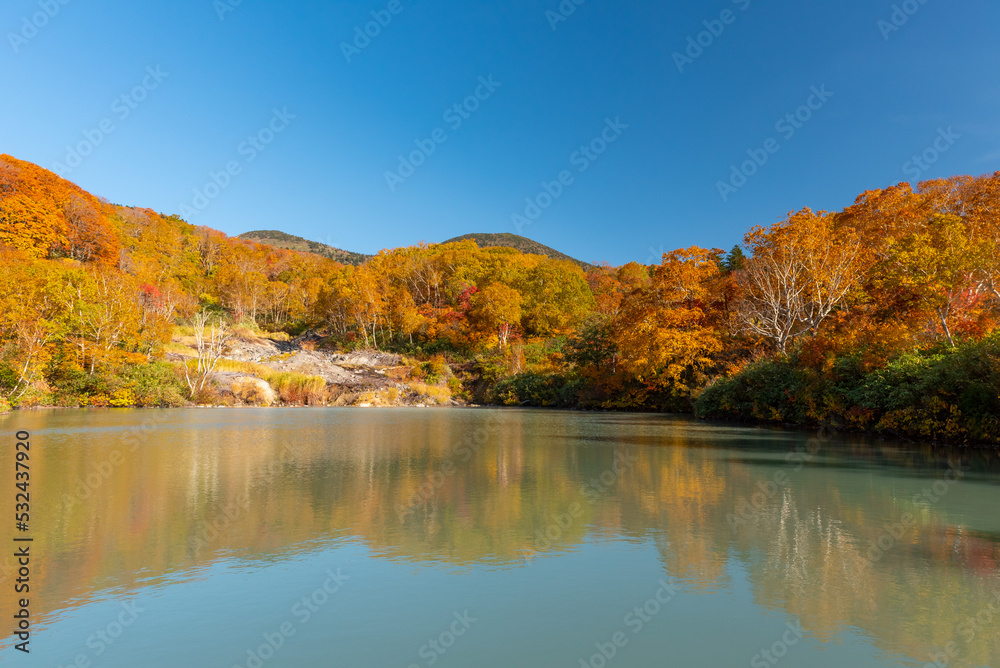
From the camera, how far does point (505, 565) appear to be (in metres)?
5.14

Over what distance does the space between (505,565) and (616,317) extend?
3112cm

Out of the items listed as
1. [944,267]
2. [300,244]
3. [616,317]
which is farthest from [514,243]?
[944,267]

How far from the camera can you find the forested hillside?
1603 centimetres

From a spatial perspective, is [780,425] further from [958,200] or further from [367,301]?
[367,301]

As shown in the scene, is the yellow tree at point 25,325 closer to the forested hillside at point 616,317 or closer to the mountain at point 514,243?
the forested hillside at point 616,317

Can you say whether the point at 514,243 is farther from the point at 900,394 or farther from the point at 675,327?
the point at 900,394

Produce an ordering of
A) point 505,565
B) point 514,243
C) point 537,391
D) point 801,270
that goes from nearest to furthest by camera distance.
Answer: point 505,565 → point 801,270 → point 537,391 → point 514,243

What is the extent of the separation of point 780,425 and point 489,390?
897 inches

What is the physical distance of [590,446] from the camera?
14430mm

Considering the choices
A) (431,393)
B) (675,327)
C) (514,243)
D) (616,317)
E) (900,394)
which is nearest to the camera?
(900,394)

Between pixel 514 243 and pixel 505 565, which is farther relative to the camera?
pixel 514 243

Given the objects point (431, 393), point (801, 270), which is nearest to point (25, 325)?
point (431, 393)

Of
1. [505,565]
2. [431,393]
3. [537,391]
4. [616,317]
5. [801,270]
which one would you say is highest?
[801,270]

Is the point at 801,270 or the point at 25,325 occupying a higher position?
the point at 801,270
